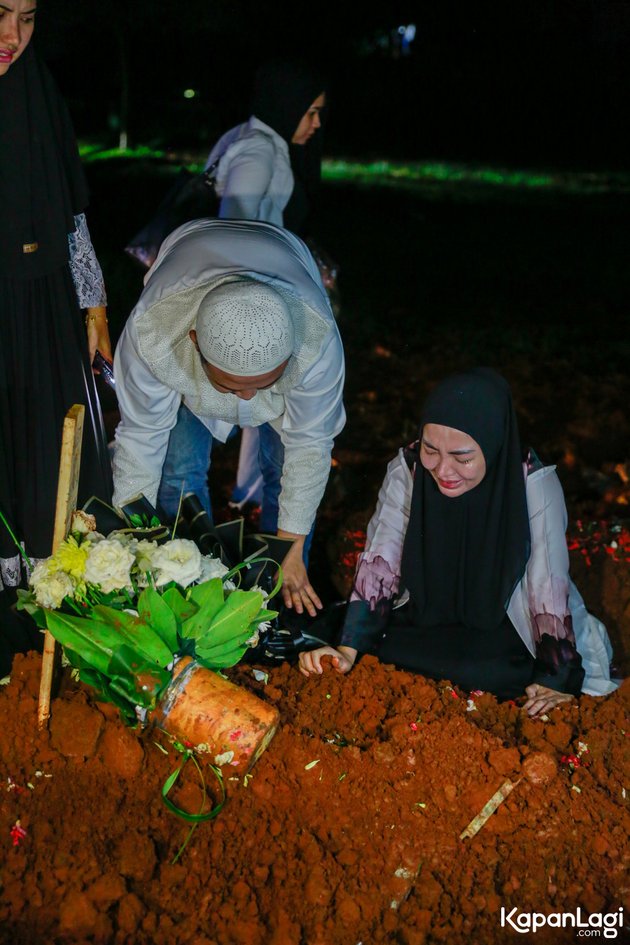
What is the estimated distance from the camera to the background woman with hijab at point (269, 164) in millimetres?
3820

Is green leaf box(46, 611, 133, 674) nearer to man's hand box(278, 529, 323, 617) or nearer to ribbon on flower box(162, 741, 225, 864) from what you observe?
ribbon on flower box(162, 741, 225, 864)

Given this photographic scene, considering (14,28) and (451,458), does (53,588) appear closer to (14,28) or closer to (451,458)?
(451,458)

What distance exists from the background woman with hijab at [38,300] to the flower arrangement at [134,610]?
0.51m

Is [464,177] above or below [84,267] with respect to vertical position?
below

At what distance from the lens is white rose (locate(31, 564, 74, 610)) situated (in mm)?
2691

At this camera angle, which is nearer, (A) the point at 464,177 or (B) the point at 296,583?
(B) the point at 296,583

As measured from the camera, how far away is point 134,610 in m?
2.87

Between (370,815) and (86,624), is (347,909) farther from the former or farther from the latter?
(86,624)

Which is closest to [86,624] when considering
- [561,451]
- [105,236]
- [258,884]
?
[258,884]

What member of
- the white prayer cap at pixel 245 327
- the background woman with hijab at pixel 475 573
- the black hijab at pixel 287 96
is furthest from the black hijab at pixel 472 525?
the black hijab at pixel 287 96

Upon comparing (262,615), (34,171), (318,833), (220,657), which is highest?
(34,171)

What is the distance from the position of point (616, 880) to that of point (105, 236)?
8956mm

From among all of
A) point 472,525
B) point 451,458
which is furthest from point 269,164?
point 472,525

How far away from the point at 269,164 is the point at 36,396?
1.49 m
